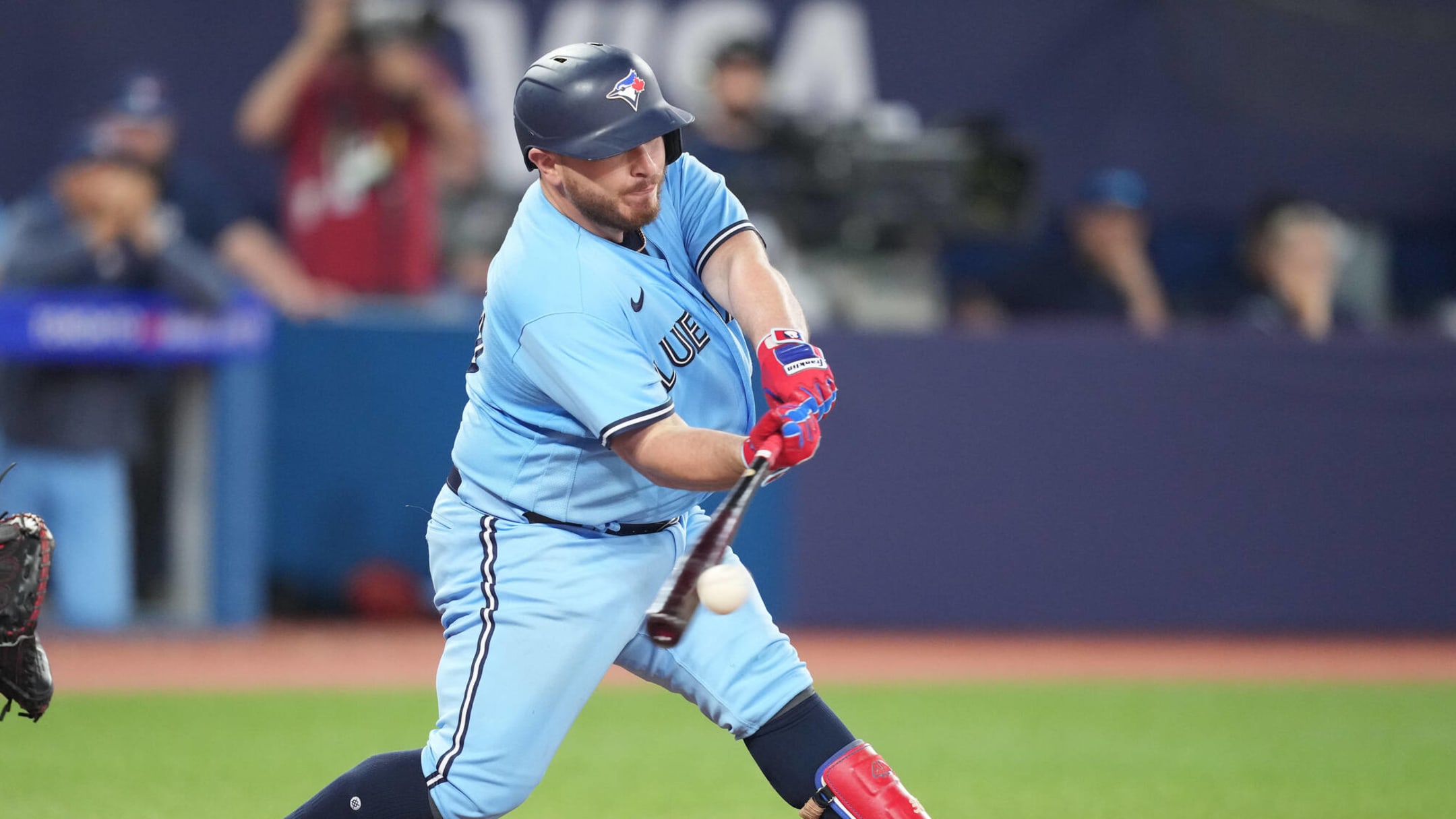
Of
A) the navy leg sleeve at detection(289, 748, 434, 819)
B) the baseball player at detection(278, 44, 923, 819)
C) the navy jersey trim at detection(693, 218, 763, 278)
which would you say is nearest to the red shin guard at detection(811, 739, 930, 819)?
the baseball player at detection(278, 44, 923, 819)

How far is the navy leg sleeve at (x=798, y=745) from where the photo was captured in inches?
139

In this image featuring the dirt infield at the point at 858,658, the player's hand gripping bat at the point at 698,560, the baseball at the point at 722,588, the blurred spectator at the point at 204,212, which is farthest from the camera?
the blurred spectator at the point at 204,212

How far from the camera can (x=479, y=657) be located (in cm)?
343

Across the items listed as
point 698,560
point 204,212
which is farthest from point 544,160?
point 204,212

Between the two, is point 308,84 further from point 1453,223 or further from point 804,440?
point 1453,223

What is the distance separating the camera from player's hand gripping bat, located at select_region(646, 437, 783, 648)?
123 inches

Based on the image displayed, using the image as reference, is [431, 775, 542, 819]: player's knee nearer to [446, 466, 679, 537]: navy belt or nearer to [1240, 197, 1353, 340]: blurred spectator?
[446, 466, 679, 537]: navy belt

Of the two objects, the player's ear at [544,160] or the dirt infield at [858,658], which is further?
the dirt infield at [858,658]

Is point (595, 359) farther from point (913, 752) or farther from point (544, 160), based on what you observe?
point (913, 752)

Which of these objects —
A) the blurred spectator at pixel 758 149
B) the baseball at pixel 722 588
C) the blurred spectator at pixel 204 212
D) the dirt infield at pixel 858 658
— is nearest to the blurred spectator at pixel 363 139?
the blurred spectator at pixel 204 212

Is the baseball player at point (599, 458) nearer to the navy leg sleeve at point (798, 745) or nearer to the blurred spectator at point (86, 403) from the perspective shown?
the navy leg sleeve at point (798, 745)

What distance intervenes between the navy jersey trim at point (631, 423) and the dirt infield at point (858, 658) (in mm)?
4390

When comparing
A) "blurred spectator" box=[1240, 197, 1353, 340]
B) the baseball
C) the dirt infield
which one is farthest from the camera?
"blurred spectator" box=[1240, 197, 1353, 340]

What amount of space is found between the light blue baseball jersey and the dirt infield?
406 cm
